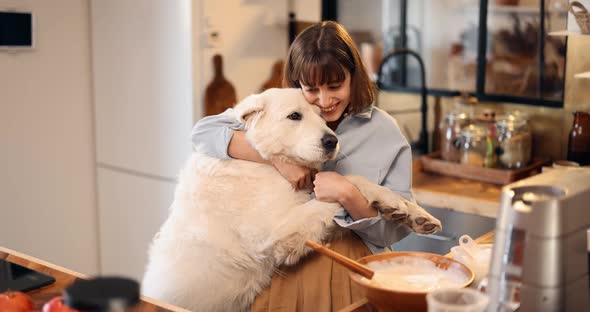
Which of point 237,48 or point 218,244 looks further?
point 237,48

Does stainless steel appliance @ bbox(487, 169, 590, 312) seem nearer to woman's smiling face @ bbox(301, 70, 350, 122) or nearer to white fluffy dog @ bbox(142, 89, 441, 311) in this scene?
white fluffy dog @ bbox(142, 89, 441, 311)

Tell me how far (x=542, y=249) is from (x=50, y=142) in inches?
110

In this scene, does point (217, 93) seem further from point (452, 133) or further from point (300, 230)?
point (300, 230)

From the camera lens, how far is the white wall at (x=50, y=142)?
3256 millimetres

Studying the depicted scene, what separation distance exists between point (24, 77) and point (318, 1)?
1.52 meters

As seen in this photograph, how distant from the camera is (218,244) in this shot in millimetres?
1790

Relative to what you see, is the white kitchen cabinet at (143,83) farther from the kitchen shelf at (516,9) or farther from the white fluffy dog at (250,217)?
the kitchen shelf at (516,9)

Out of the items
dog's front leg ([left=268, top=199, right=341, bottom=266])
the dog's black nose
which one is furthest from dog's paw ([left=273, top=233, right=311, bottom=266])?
the dog's black nose

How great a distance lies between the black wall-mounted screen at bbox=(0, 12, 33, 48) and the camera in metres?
3.12

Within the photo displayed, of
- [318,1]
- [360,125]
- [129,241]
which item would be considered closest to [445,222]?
[360,125]

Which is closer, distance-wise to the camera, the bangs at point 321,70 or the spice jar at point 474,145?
the bangs at point 321,70

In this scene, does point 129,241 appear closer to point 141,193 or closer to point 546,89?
point 141,193

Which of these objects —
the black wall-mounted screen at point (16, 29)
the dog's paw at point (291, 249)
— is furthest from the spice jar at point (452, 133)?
the black wall-mounted screen at point (16, 29)

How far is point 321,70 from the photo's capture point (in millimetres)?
1762
